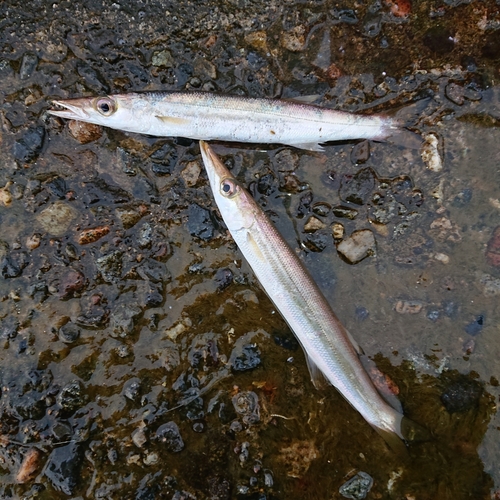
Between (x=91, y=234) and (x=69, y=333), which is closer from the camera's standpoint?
(x=69, y=333)

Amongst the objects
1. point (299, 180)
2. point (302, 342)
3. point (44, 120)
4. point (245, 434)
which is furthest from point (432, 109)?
point (44, 120)

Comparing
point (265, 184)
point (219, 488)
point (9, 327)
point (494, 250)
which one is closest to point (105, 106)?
point (265, 184)

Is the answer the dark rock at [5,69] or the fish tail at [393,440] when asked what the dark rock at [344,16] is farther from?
the fish tail at [393,440]

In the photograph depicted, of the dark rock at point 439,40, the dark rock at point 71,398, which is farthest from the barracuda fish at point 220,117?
the dark rock at point 71,398

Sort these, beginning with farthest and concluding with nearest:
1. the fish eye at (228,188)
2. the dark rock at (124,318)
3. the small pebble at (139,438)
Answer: the dark rock at (124,318) → the fish eye at (228,188) → the small pebble at (139,438)

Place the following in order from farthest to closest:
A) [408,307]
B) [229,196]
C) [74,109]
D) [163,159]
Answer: [163,159], [408,307], [74,109], [229,196]

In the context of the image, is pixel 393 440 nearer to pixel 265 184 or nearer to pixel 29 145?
pixel 265 184
